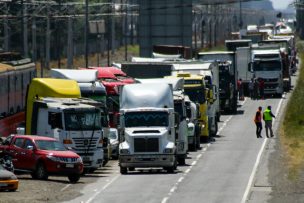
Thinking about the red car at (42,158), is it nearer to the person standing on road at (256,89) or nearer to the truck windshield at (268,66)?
the truck windshield at (268,66)

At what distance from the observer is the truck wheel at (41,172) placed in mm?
41875

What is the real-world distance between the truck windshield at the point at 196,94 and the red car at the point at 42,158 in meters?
17.9

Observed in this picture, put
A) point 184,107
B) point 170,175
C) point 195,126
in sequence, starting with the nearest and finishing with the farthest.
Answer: point 170,175, point 184,107, point 195,126

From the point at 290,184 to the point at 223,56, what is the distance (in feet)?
135

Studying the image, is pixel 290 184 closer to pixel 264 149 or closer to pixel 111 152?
pixel 111 152

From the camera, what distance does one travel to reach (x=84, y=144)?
148 ft

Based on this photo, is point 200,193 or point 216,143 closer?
point 200,193

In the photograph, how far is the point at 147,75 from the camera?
67.6m

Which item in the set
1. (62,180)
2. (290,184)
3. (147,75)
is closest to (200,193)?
(290,184)

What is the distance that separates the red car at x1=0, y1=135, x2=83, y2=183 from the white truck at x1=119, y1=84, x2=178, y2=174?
2991mm

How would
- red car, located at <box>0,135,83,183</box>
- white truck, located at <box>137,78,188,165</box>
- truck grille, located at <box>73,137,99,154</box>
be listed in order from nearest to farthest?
1. red car, located at <box>0,135,83,183</box>
2. truck grille, located at <box>73,137,99,154</box>
3. white truck, located at <box>137,78,188,165</box>

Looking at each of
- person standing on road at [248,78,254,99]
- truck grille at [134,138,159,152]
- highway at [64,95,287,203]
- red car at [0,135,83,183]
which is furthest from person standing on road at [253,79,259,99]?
red car at [0,135,83,183]

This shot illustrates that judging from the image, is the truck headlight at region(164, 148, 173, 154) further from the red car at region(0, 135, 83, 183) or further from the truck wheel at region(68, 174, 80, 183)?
the truck wheel at region(68, 174, 80, 183)

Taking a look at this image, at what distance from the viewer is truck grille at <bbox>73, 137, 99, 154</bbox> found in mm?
45094
